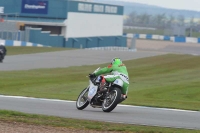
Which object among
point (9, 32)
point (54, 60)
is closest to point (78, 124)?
point (54, 60)

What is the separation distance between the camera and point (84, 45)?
7812 centimetres

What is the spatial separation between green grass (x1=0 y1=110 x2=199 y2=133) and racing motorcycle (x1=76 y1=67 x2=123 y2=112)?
87.7 inches

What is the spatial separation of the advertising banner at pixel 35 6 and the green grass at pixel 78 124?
62584 mm

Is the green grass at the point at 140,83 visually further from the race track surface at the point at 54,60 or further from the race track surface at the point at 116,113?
the race track surface at the point at 54,60

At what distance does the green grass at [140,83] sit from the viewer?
66.2 feet

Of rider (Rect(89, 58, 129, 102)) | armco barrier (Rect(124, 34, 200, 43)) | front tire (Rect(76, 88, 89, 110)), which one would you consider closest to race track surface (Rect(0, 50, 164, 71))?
front tire (Rect(76, 88, 89, 110))

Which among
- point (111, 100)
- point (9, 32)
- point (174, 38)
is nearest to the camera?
point (111, 100)

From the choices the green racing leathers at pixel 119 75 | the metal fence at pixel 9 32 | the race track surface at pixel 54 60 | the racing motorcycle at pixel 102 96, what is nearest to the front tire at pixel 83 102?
the racing motorcycle at pixel 102 96

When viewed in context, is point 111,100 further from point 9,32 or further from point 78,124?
point 9,32

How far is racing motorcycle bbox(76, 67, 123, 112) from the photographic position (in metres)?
14.6

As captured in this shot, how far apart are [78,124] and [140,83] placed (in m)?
15.6

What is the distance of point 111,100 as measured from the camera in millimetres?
14711

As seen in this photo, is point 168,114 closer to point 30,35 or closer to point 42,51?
point 42,51

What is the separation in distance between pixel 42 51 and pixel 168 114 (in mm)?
35828
